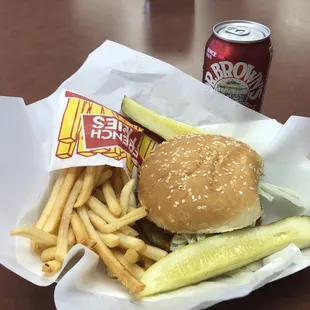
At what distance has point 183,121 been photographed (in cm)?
138

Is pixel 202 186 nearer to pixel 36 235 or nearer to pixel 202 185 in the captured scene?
pixel 202 185

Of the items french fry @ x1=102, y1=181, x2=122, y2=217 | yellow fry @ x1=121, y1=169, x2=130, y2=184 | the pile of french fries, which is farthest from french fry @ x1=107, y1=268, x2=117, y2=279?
yellow fry @ x1=121, y1=169, x2=130, y2=184

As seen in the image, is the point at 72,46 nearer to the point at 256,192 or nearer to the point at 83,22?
the point at 83,22

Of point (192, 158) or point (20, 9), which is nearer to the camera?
point (192, 158)

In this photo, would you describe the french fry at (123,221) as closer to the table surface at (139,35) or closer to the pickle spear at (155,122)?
the pickle spear at (155,122)

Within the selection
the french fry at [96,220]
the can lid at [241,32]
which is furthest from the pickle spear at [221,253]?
the can lid at [241,32]

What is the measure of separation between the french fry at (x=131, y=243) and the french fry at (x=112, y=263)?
29mm

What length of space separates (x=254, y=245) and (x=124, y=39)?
1017 mm

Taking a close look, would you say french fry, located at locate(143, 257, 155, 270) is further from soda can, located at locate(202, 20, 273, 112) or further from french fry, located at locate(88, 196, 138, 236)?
soda can, located at locate(202, 20, 273, 112)

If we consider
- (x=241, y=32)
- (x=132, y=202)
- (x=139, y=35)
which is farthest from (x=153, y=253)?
(x=139, y=35)

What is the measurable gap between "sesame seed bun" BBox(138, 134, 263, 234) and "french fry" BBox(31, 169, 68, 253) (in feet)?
0.53

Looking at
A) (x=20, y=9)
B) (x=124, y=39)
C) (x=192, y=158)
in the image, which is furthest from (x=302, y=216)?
(x=20, y=9)

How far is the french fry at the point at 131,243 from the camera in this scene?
98cm

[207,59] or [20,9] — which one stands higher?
[207,59]
